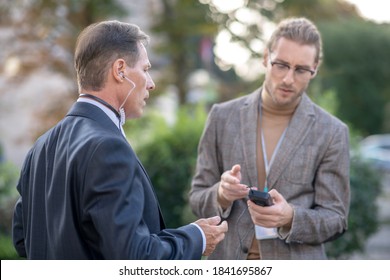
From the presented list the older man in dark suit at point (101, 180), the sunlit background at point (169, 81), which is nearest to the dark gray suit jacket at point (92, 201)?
the older man in dark suit at point (101, 180)

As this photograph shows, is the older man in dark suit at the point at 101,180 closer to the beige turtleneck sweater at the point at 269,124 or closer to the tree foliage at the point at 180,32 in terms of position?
the beige turtleneck sweater at the point at 269,124

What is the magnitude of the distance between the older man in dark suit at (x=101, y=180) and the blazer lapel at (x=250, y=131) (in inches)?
38.3

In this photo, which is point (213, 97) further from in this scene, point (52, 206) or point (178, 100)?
point (52, 206)

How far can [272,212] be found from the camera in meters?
3.34

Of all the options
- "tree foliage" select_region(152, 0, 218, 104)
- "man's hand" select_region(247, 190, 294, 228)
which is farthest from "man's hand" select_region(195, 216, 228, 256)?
"tree foliage" select_region(152, 0, 218, 104)

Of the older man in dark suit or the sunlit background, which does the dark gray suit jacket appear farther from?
the sunlit background

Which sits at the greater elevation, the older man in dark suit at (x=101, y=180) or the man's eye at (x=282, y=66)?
the man's eye at (x=282, y=66)

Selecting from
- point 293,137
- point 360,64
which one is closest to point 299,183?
point 293,137

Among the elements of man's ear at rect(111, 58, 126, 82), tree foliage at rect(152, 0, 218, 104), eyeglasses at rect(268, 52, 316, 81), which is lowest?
tree foliage at rect(152, 0, 218, 104)

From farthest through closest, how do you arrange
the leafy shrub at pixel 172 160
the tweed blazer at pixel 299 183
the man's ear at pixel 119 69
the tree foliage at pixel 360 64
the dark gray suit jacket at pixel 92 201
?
the tree foliage at pixel 360 64, the leafy shrub at pixel 172 160, the tweed blazer at pixel 299 183, the man's ear at pixel 119 69, the dark gray suit jacket at pixel 92 201

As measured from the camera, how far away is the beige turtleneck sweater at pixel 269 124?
3.77 meters

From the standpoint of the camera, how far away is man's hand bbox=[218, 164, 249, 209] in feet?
11.0

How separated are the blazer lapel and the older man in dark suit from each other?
97 centimetres

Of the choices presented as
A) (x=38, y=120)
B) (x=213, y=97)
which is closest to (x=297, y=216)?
(x=38, y=120)
